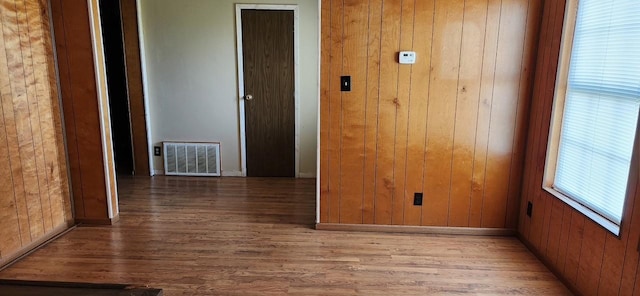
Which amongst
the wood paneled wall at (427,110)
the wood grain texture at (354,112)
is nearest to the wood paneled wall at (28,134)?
the wood paneled wall at (427,110)

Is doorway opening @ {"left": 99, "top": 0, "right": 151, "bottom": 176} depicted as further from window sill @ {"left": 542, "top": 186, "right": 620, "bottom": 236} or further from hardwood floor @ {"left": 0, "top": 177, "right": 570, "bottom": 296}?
Result: window sill @ {"left": 542, "top": 186, "right": 620, "bottom": 236}

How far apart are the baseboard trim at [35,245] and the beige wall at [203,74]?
1.86 meters

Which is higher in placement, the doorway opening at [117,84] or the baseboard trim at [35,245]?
the doorway opening at [117,84]

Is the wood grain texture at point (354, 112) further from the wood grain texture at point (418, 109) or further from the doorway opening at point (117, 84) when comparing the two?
the doorway opening at point (117, 84)

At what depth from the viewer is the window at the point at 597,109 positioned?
7.26 feet

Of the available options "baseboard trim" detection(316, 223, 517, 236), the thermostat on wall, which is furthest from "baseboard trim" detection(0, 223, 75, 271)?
the thermostat on wall

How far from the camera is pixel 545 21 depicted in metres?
3.01

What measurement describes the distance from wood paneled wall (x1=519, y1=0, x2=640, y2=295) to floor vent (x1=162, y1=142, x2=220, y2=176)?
3423 millimetres

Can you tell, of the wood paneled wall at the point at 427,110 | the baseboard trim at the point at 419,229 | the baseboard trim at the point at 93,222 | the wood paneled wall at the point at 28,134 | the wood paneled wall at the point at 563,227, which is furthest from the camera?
the baseboard trim at the point at 93,222

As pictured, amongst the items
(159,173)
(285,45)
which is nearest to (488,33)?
(285,45)

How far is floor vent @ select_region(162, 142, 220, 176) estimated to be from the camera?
512cm

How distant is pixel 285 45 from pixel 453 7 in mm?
2174

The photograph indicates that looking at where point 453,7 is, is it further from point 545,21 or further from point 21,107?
point 21,107

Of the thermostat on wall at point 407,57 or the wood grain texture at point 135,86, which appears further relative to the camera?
the wood grain texture at point 135,86
